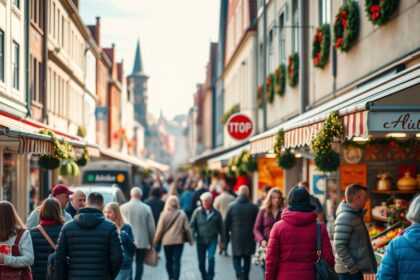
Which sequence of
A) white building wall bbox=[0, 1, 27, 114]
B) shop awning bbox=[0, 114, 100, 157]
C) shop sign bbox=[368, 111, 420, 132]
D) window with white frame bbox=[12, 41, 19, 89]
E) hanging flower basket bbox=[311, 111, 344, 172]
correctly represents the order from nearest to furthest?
shop sign bbox=[368, 111, 420, 132] < hanging flower basket bbox=[311, 111, 344, 172] < shop awning bbox=[0, 114, 100, 157] < white building wall bbox=[0, 1, 27, 114] < window with white frame bbox=[12, 41, 19, 89]

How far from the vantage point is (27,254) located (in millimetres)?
9094

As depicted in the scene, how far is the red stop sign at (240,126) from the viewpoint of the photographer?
97.9 ft

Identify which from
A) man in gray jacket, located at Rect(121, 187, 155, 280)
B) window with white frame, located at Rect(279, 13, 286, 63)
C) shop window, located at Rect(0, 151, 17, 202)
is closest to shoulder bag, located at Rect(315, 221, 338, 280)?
man in gray jacket, located at Rect(121, 187, 155, 280)

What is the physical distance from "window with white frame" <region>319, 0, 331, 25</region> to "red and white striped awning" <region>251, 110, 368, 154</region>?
4.42 meters

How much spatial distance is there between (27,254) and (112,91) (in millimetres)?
68669

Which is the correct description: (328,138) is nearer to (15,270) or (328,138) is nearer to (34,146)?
(15,270)

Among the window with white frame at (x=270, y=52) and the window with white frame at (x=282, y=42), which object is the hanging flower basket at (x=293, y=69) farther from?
the window with white frame at (x=270, y=52)

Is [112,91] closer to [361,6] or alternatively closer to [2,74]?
[2,74]

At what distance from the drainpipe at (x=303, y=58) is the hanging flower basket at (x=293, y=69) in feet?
2.05

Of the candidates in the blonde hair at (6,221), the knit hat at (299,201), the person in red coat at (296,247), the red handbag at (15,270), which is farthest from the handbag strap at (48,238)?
the knit hat at (299,201)

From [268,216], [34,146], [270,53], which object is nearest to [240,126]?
[270,53]

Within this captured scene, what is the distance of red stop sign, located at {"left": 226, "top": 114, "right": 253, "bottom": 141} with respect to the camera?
97.9 ft

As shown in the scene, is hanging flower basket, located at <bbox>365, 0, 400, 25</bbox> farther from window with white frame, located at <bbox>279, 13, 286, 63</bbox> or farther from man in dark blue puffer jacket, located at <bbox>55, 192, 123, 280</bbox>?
window with white frame, located at <bbox>279, 13, 286, 63</bbox>

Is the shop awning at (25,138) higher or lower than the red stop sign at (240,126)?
lower
